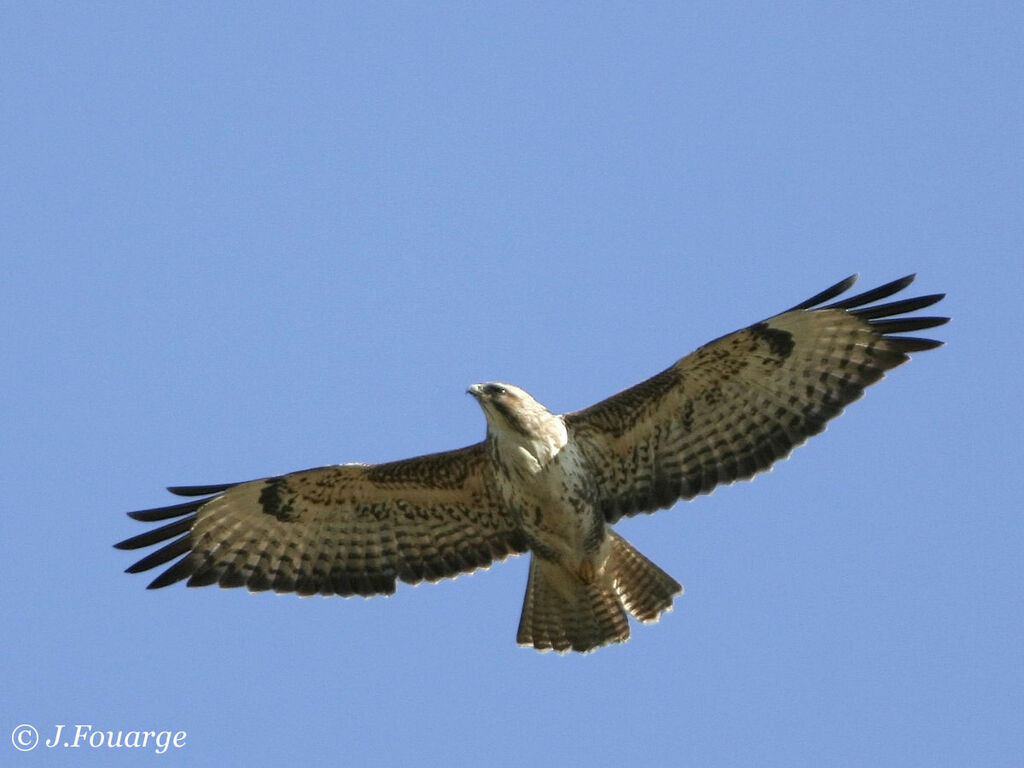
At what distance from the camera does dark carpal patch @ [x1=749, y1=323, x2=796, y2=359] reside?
527 inches

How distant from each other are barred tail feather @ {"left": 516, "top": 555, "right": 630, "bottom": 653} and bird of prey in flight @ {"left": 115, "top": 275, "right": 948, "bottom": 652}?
0.4 inches

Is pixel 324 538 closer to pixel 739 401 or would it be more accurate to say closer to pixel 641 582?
pixel 641 582

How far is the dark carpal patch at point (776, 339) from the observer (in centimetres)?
→ 1338

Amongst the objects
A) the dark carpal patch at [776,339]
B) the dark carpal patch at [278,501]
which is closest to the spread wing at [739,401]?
the dark carpal patch at [776,339]

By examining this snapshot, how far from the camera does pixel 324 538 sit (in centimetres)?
1398

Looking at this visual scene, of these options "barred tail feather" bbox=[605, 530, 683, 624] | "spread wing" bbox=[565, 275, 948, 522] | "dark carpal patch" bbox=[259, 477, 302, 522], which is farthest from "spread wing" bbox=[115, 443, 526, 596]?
"spread wing" bbox=[565, 275, 948, 522]

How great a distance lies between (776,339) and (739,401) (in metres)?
0.51

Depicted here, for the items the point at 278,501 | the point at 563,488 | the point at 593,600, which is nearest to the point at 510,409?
the point at 563,488

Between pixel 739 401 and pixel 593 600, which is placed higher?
pixel 739 401

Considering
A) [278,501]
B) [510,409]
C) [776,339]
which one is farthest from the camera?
[278,501]

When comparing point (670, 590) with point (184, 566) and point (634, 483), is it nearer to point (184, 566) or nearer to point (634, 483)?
point (634, 483)

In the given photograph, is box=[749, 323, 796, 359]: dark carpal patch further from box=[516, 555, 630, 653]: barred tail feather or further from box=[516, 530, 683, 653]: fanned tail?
box=[516, 555, 630, 653]: barred tail feather

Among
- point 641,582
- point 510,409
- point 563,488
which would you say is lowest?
point 641,582

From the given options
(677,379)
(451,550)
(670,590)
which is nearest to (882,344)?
(677,379)
